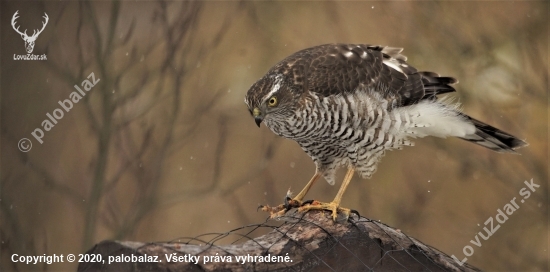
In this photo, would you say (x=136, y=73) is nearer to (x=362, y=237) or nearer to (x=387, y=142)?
(x=387, y=142)

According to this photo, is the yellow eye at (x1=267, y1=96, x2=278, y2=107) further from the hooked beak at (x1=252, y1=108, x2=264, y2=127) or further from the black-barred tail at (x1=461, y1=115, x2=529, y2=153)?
the black-barred tail at (x1=461, y1=115, x2=529, y2=153)

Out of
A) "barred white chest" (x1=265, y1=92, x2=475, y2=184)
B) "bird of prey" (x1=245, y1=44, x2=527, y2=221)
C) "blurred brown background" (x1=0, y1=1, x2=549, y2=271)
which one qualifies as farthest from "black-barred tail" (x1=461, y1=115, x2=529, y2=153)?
"blurred brown background" (x1=0, y1=1, x2=549, y2=271)

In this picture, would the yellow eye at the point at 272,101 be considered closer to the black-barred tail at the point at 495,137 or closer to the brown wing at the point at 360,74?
the brown wing at the point at 360,74

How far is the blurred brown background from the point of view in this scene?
15.0 feet

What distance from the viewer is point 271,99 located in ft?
10.5

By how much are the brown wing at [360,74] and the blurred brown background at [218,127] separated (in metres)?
1.56

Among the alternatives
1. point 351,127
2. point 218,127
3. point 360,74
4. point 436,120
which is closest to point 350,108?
point 351,127

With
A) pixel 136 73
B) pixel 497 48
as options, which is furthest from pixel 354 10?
pixel 136 73

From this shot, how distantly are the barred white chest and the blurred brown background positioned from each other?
145 cm

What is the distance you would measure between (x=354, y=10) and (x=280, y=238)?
3886mm

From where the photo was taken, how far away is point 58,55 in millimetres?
4609

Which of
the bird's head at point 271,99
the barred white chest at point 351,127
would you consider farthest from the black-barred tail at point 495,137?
the bird's head at point 271,99

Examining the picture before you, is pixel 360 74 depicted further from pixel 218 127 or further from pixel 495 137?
pixel 218 127

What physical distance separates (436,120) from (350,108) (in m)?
0.78
